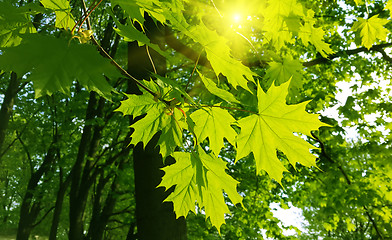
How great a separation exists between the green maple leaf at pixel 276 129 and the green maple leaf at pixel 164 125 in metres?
0.33

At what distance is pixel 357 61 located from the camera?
28.0 feet

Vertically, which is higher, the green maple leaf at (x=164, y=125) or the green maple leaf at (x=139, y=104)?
the green maple leaf at (x=139, y=104)

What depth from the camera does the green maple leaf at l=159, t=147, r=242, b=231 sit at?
1528 millimetres

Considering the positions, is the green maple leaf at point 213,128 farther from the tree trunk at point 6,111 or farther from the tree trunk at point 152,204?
the tree trunk at point 6,111

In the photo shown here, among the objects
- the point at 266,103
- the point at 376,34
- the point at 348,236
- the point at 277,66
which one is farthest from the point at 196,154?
the point at 348,236

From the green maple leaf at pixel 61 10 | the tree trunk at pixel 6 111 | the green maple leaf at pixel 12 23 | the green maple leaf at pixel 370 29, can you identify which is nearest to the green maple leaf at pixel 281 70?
the green maple leaf at pixel 370 29

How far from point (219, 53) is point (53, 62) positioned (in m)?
0.73

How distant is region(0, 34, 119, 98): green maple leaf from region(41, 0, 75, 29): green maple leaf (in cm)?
41

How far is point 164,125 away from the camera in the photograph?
5.35 feet

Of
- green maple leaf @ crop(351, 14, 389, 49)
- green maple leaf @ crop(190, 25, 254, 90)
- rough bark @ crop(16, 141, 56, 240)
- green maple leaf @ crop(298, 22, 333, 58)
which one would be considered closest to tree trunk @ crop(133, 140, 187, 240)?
green maple leaf @ crop(298, 22, 333, 58)

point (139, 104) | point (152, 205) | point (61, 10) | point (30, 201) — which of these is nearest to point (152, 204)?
point (152, 205)

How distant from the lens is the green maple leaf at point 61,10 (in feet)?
4.09

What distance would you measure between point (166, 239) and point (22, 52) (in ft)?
8.42

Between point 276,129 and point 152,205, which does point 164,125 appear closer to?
point 276,129
